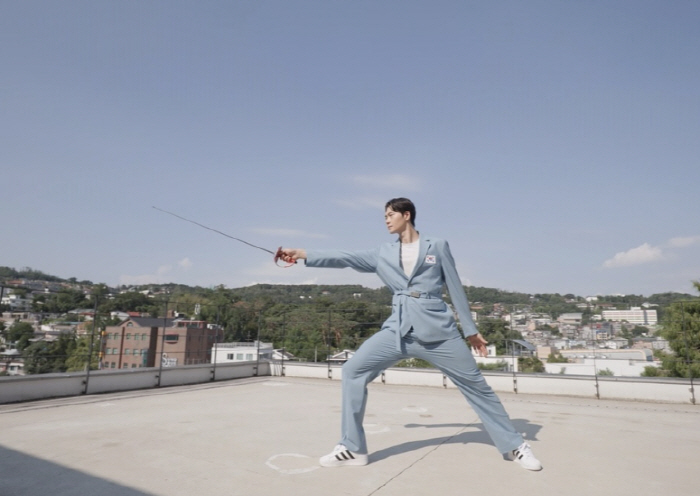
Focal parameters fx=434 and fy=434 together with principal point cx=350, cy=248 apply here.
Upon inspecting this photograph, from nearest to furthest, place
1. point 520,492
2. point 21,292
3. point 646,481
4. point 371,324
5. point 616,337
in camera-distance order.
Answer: point 520,492
point 646,481
point 21,292
point 616,337
point 371,324

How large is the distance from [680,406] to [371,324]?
4.98 metres

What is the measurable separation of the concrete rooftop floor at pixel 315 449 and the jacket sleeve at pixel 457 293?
96cm

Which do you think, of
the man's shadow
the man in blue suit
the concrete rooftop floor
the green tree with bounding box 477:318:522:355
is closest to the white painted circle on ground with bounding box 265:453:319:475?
the concrete rooftop floor

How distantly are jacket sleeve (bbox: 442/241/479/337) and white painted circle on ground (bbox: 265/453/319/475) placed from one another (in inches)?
58.1

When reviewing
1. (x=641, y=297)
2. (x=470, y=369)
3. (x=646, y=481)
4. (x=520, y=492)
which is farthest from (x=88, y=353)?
(x=641, y=297)

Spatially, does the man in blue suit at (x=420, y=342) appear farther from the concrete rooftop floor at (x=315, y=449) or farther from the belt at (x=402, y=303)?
the concrete rooftop floor at (x=315, y=449)

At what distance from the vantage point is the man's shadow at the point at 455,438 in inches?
133

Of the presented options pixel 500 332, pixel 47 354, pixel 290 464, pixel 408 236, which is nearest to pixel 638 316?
pixel 500 332

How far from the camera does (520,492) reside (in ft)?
8.18

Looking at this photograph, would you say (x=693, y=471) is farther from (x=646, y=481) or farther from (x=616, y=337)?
(x=616, y=337)

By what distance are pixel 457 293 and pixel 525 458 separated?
120 centimetres

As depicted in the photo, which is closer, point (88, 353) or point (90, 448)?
point (90, 448)

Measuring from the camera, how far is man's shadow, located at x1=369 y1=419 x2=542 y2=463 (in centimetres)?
337

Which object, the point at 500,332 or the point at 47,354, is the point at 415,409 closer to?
the point at 500,332
